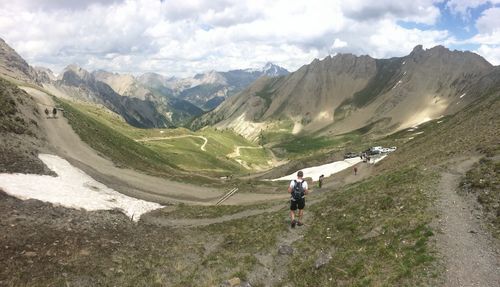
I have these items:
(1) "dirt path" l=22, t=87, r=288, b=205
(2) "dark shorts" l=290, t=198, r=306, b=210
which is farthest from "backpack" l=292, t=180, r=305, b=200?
(1) "dirt path" l=22, t=87, r=288, b=205

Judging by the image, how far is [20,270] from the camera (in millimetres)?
19750

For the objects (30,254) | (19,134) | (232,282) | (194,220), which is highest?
(19,134)

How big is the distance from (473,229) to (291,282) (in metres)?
11.0

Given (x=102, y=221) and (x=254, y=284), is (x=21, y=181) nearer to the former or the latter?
(x=102, y=221)

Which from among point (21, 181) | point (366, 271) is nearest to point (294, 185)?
point (366, 271)

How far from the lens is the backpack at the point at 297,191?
27562 mm

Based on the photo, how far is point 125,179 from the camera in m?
53.9

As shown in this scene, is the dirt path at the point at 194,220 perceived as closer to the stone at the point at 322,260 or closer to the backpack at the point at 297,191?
the backpack at the point at 297,191

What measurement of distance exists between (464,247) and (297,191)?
10.7 metres

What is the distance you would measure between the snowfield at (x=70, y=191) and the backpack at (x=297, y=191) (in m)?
14.9

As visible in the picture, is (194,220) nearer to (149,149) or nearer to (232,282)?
(232,282)

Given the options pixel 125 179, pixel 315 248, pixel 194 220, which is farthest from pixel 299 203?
pixel 125 179

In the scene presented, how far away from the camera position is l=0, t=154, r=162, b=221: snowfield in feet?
107

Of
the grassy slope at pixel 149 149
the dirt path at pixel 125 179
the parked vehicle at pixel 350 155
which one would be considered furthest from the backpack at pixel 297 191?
the parked vehicle at pixel 350 155
